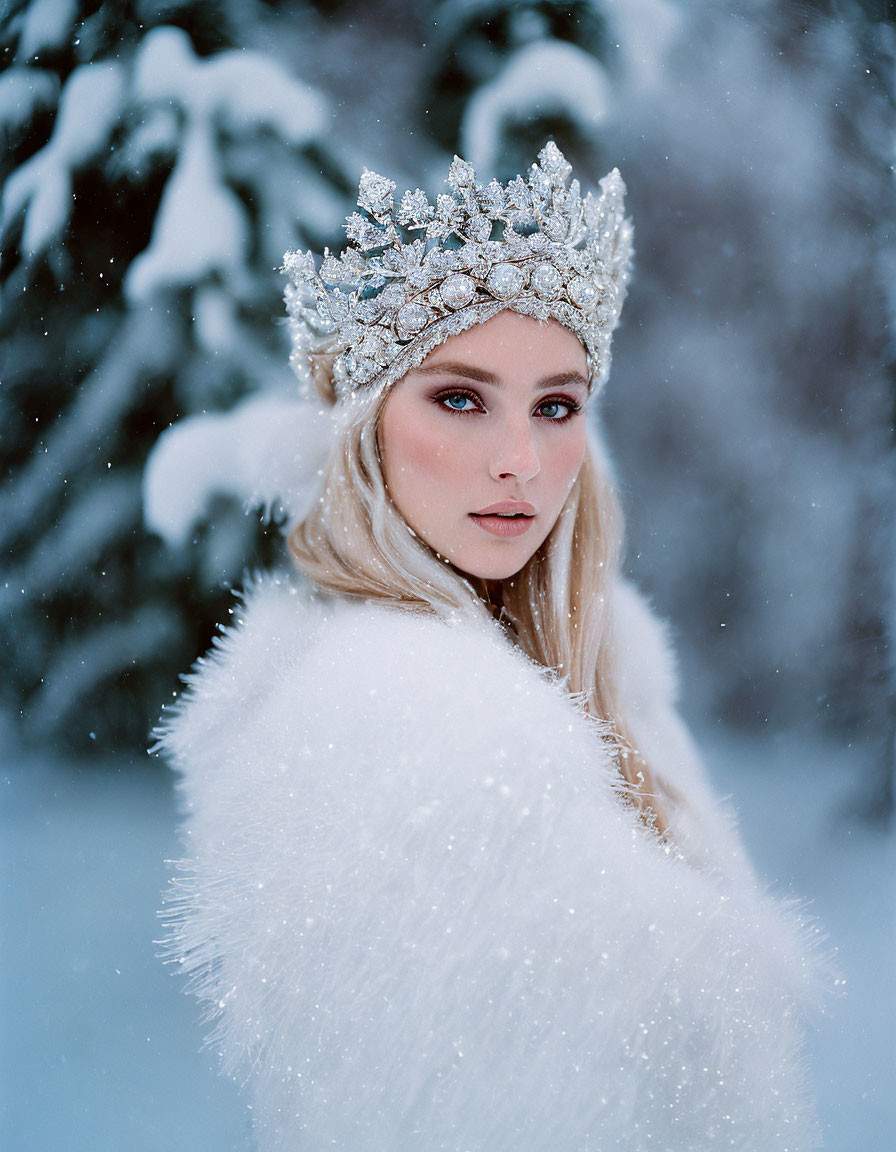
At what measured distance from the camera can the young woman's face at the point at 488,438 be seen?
0.52 meters

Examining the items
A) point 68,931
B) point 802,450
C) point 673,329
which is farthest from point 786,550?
point 68,931

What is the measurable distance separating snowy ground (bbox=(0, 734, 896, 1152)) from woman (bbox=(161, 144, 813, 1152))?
0.11 ft

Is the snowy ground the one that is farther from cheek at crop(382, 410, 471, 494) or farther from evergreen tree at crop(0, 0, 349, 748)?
cheek at crop(382, 410, 471, 494)

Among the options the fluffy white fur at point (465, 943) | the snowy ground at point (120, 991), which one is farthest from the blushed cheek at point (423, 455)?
the snowy ground at point (120, 991)

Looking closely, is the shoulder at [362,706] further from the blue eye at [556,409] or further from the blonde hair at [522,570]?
the blue eye at [556,409]

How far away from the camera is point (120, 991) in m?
0.51

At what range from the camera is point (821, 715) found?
0.56 meters

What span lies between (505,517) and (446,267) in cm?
16

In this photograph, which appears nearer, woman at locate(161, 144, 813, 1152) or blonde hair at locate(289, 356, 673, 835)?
woman at locate(161, 144, 813, 1152)

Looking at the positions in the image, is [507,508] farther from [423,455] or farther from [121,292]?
[121,292]

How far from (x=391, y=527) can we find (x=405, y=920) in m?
0.25

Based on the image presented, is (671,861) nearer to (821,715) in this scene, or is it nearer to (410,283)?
(821,715)

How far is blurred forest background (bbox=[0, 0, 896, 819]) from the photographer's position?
0.47m

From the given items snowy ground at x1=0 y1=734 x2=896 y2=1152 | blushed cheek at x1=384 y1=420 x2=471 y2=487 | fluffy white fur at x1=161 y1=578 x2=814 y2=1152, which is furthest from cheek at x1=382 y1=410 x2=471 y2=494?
snowy ground at x1=0 y1=734 x2=896 y2=1152
